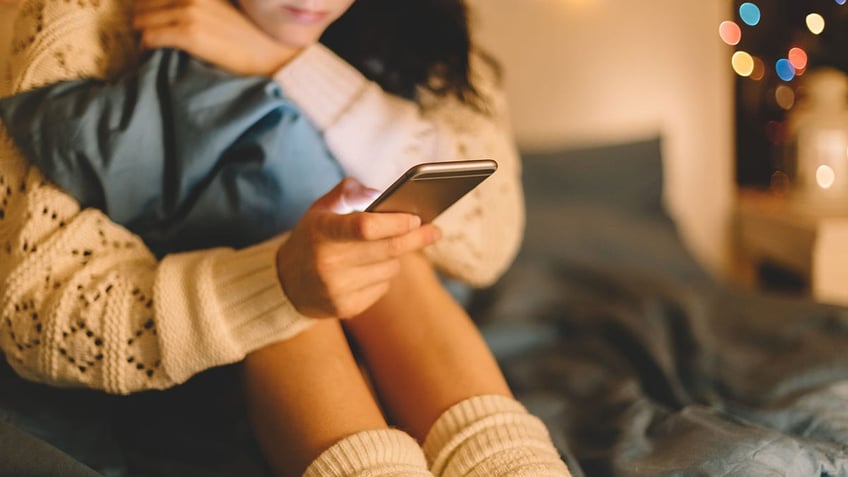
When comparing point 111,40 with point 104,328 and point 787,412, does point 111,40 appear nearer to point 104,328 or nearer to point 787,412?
point 104,328

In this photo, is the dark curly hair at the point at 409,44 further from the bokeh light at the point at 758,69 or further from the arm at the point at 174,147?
the bokeh light at the point at 758,69

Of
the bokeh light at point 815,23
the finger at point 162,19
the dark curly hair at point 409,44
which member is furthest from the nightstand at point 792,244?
the finger at point 162,19

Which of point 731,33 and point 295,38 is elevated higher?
point 295,38

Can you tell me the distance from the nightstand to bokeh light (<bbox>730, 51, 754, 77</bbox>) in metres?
0.31

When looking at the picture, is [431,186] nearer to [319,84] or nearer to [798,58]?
[319,84]

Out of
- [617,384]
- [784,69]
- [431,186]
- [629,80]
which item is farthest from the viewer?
[784,69]

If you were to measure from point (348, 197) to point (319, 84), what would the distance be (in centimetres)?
22

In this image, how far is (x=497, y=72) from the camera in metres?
0.99

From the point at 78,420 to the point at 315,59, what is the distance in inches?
16.8

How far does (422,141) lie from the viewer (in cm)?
75

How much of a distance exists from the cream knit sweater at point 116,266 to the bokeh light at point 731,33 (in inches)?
52.4

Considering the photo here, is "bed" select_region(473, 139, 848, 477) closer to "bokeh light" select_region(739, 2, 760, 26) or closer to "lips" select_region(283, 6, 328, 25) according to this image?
"lips" select_region(283, 6, 328, 25)

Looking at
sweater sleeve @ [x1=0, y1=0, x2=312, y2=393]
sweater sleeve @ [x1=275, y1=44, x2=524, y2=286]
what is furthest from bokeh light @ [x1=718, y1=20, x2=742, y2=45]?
sweater sleeve @ [x1=0, y1=0, x2=312, y2=393]

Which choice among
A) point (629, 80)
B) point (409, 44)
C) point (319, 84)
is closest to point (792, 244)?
point (629, 80)
